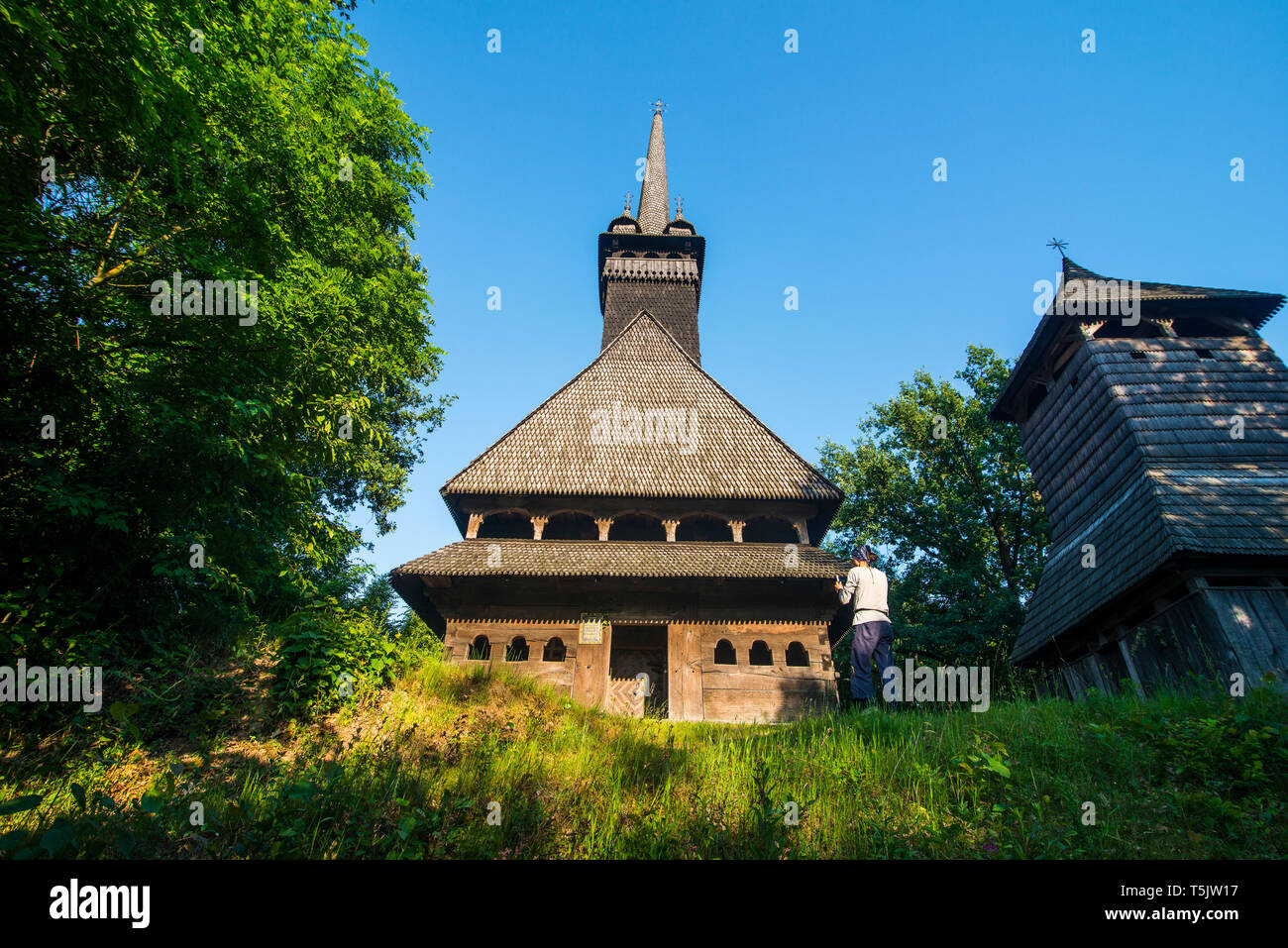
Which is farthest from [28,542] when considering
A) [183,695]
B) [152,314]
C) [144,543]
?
[152,314]

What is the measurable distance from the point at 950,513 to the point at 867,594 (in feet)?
60.3

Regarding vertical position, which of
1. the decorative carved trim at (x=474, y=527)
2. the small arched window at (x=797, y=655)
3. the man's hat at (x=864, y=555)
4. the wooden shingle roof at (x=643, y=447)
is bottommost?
the small arched window at (x=797, y=655)

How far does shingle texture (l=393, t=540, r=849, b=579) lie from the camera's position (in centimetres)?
1030

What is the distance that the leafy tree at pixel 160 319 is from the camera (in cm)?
546

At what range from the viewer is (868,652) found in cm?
749

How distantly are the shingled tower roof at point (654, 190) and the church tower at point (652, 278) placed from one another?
2.42 metres

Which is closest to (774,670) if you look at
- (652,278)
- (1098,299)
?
(1098,299)

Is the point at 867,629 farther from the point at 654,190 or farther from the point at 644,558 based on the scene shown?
the point at 654,190

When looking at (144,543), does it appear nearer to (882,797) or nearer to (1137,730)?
(882,797)

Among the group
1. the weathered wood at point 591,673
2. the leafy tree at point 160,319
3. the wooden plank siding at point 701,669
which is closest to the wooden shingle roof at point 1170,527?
the wooden plank siding at point 701,669

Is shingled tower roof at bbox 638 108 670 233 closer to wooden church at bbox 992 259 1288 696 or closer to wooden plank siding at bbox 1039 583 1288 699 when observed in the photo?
wooden church at bbox 992 259 1288 696

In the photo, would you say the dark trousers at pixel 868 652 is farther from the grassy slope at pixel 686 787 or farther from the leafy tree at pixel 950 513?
the leafy tree at pixel 950 513

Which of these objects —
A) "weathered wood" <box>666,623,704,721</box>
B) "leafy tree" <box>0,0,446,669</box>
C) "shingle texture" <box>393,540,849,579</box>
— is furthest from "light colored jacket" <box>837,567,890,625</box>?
"leafy tree" <box>0,0,446,669</box>

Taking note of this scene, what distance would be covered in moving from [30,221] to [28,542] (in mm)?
2914
